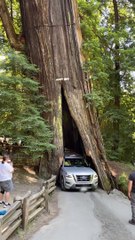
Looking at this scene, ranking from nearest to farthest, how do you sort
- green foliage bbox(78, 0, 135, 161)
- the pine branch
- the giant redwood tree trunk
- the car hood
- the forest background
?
the car hood < the forest background < the giant redwood tree trunk < the pine branch < green foliage bbox(78, 0, 135, 161)

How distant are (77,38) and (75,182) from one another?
8937mm

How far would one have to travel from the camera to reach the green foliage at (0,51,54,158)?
1638 centimetres

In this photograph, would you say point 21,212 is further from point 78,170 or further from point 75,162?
point 75,162

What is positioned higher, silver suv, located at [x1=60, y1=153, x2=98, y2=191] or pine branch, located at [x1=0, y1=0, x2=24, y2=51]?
pine branch, located at [x1=0, y1=0, x2=24, y2=51]

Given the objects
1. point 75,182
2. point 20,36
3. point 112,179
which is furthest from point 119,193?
point 20,36

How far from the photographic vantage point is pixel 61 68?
19.3m

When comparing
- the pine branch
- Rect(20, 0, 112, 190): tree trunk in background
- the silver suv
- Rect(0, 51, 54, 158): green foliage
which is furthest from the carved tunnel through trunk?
the pine branch

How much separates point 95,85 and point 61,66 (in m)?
3.38

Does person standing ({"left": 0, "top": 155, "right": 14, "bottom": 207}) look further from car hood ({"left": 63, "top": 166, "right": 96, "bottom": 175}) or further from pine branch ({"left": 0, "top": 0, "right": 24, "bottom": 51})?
pine branch ({"left": 0, "top": 0, "right": 24, "bottom": 51})

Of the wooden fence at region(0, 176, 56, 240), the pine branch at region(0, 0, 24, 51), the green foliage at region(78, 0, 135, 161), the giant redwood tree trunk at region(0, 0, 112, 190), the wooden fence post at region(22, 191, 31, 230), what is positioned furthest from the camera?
the green foliage at region(78, 0, 135, 161)

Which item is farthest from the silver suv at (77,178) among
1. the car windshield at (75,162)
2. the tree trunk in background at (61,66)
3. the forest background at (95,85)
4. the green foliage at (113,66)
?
the green foliage at (113,66)

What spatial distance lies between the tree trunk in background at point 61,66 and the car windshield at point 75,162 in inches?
35.7

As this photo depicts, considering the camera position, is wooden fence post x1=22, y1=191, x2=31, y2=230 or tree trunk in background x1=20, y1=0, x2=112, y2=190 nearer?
wooden fence post x1=22, y1=191, x2=31, y2=230

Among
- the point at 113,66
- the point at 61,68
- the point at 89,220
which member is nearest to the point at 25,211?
the point at 89,220
